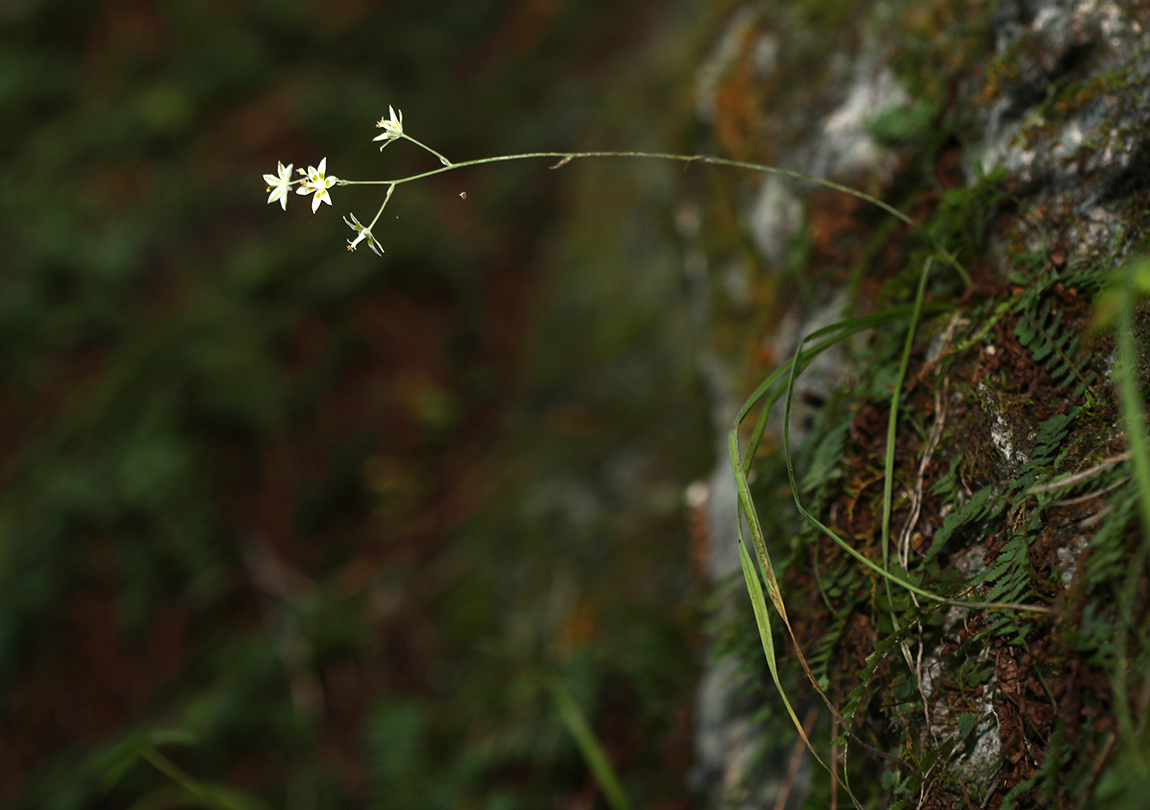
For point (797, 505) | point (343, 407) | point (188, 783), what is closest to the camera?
point (797, 505)

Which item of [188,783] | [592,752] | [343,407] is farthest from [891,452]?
[343,407]

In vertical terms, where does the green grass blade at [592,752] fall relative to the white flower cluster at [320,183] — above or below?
below

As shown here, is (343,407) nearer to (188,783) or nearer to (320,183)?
A: (188,783)

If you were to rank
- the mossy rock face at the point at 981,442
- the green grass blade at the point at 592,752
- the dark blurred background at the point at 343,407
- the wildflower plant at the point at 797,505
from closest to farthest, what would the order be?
the mossy rock face at the point at 981,442 → the wildflower plant at the point at 797,505 → the green grass blade at the point at 592,752 → the dark blurred background at the point at 343,407

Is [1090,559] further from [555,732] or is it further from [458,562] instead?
[458,562]

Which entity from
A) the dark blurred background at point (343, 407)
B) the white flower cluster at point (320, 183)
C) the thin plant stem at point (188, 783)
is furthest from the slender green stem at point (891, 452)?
the thin plant stem at point (188, 783)

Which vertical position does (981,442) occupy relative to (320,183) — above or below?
below

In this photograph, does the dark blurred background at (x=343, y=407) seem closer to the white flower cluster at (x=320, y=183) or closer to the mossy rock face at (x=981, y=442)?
the mossy rock face at (x=981, y=442)

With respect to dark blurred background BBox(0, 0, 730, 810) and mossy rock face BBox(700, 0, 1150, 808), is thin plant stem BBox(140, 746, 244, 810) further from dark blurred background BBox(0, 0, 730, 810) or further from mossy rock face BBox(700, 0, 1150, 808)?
mossy rock face BBox(700, 0, 1150, 808)
